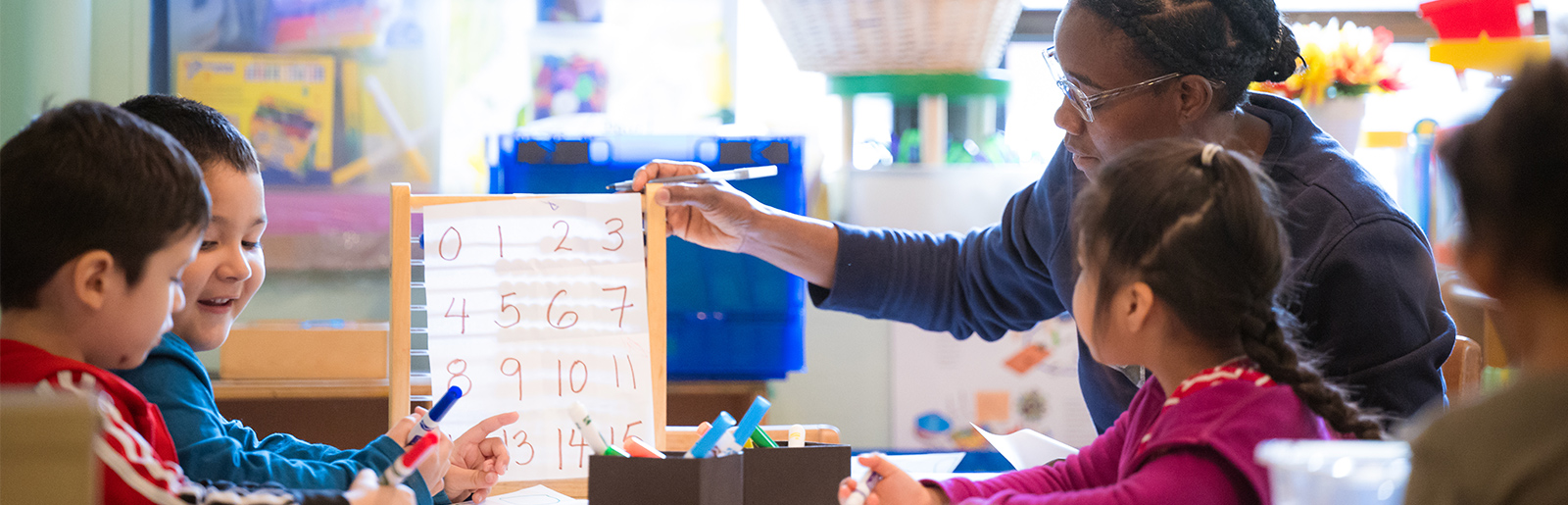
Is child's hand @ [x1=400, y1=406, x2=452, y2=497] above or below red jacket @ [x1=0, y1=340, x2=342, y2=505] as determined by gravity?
below

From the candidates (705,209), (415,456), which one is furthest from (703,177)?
(415,456)

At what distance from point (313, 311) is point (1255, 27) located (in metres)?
1.83

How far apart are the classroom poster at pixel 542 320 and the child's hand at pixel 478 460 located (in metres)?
0.07

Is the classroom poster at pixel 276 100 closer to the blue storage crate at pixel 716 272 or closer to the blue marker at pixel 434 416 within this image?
the blue storage crate at pixel 716 272

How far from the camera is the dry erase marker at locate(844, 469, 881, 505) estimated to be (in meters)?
0.81

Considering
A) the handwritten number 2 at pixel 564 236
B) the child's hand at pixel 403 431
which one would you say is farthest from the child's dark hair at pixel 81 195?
the handwritten number 2 at pixel 564 236

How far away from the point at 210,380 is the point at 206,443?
147mm

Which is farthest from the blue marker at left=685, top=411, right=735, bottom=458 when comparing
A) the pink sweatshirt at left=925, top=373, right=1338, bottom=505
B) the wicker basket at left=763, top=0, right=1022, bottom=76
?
the wicker basket at left=763, top=0, right=1022, bottom=76

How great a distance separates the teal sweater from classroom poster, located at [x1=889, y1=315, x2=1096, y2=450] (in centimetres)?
144

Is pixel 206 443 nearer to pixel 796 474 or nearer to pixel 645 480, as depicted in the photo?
pixel 645 480

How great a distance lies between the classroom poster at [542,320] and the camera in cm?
117

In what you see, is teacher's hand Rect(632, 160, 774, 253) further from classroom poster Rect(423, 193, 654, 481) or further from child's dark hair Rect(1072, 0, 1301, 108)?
child's dark hair Rect(1072, 0, 1301, 108)

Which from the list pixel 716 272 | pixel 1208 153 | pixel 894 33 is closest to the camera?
pixel 1208 153

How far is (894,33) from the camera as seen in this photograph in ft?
6.66
